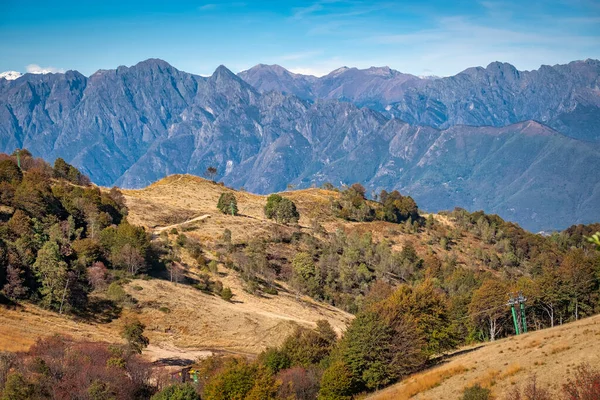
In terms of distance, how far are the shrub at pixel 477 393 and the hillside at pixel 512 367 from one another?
71cm

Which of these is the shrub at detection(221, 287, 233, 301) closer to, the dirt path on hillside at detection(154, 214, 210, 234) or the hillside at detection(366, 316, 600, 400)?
the dirt path on hillside at detection(154, 214, 210, 234)

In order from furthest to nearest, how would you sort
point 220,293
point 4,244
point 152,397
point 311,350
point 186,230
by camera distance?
point 186,230 < point 220,293 < point 4,244 < point 311,350 < point 152,397

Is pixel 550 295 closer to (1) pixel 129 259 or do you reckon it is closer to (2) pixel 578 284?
(2) pixel 578 284

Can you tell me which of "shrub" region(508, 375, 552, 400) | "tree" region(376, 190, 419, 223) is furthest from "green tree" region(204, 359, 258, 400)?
"tree" region(376, 190, 419, 223)

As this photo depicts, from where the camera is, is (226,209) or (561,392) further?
(226,209)

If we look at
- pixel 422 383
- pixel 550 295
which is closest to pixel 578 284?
pixel 550 295

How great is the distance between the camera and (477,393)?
40.1 metres

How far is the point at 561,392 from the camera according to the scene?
124 ft

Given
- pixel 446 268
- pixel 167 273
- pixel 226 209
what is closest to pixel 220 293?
pixel 167 273

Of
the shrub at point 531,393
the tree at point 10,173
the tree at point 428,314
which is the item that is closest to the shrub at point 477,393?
the shrub at point 531,393

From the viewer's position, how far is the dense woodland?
52.0 meters

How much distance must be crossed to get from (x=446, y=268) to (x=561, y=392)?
10218 cm

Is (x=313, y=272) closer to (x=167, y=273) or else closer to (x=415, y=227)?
(x=167, y=273)

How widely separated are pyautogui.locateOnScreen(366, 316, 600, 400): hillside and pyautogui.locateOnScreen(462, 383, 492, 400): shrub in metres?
0.71
